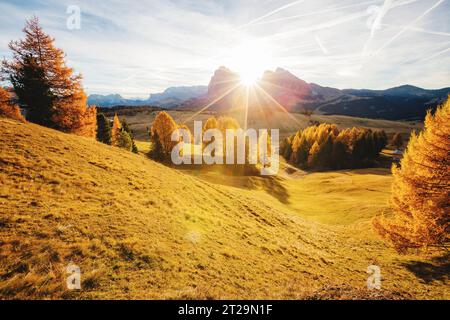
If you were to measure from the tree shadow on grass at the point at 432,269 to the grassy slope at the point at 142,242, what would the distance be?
65 cm

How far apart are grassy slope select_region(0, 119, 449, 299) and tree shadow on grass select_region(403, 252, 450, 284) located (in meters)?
0.65

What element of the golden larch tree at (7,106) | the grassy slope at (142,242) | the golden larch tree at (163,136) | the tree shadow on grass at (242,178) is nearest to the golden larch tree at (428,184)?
the grassy slope at (142,242)

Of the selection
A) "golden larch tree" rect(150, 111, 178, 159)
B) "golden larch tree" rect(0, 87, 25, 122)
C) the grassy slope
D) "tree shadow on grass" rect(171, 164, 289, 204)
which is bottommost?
"tree shadow on grass" rect(171, 164, 289, 204)

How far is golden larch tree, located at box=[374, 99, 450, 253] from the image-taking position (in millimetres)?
14695

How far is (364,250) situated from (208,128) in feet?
194

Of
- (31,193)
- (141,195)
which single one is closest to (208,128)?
(141,195)

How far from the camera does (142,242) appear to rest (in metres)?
11.8

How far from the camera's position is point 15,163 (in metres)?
15.6

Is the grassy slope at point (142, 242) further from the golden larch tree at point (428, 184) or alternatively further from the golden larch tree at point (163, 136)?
the golden larch tree at point (163, 136)

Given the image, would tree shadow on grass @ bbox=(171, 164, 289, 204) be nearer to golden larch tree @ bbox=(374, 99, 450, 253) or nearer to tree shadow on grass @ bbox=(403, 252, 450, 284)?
tree shadow on grass @ bbox=(403, 252, 450, 284)

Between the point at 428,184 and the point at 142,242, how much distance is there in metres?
19.4

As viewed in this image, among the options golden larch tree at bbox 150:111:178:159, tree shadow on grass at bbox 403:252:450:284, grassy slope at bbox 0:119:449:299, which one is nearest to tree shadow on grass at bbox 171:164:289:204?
golden larch tree at bbox 150:111:178:159

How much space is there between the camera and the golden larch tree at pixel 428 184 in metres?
14.7
